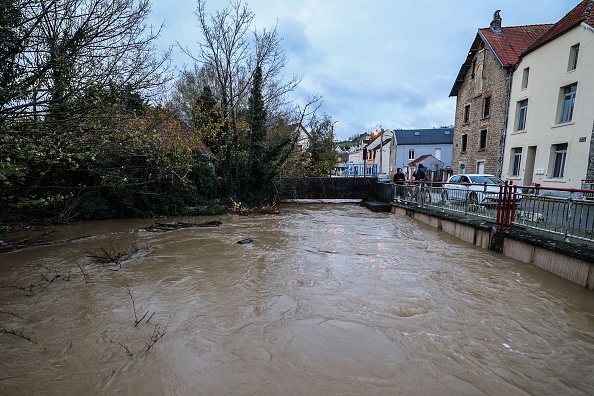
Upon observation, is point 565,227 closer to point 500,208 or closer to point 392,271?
point 500,208

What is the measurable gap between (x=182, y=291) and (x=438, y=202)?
9.96 metres

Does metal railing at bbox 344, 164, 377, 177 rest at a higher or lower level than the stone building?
lower

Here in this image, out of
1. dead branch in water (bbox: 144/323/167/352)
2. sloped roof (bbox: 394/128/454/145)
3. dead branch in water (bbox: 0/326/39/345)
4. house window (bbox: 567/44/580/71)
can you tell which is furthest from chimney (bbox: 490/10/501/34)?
dead branch in water (bbox: 0/326/39/345)

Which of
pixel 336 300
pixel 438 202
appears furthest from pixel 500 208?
pixel 336 300

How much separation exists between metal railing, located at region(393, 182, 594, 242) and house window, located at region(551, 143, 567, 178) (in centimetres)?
886

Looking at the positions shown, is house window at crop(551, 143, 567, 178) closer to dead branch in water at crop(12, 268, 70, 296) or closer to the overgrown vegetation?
the overgrown vegetation

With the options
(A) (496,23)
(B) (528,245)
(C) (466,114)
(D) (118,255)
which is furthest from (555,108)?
(D) (118,255)

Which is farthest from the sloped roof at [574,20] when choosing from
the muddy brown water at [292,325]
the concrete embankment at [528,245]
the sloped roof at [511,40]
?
the muddy brown water at [292,325]

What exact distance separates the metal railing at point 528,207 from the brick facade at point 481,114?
1307cm

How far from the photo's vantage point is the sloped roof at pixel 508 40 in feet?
68.2

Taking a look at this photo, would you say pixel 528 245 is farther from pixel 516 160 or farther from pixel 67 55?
pixel 516 160

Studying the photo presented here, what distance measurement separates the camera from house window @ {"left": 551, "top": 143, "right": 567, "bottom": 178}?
15.7m

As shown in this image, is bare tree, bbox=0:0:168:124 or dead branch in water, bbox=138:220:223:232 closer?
bare tree, bbox=0:0:168:124

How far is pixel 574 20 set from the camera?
15.9 m
